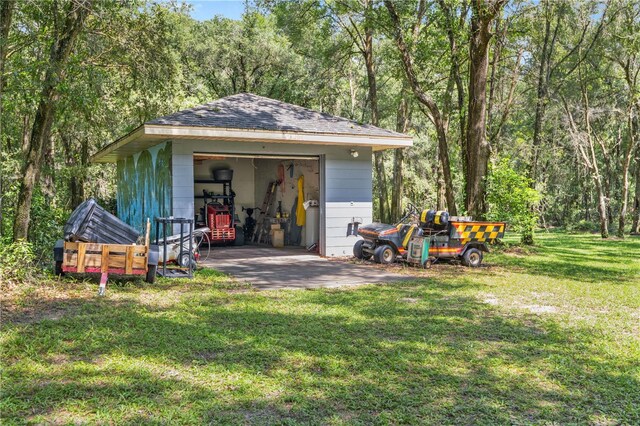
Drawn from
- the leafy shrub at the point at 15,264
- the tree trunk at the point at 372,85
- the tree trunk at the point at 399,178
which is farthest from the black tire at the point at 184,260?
the tree trunk at the point at 399,178

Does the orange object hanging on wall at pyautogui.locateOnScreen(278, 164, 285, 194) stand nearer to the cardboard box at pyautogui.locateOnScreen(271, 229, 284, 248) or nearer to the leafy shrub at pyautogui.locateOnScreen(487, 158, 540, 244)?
the cardboard box at pyautogui.locateOnScreen(271, 229, 284, 248)

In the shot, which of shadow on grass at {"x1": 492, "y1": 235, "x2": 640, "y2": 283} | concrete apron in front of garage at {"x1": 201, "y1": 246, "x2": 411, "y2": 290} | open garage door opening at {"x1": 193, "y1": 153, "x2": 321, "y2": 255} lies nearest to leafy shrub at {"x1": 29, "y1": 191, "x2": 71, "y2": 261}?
concrete apron in front of garage at {"x1": 201, "y1": 246, "x2": 411, "y2": 290}

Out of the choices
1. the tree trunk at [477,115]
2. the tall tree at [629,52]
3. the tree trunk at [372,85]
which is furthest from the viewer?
the tall tree at [629,52]

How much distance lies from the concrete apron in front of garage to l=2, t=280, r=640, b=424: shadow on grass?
2098 millimetres

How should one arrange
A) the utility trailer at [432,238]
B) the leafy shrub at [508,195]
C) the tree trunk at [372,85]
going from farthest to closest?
the tree trunk at [372,85]
the leafy shrub at [508,195]
the utility trailer at [432,238]

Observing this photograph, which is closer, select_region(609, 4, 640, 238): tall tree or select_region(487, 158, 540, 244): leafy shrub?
select_region(487, 158, 540, 244): leafy shrub

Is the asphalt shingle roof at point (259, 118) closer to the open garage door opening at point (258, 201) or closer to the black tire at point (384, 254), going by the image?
the open garage door opening at point (258, 201)

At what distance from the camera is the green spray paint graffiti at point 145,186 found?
1015 cm

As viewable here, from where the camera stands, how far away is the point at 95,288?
705cm

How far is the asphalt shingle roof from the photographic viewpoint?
A: 9719 millimetres

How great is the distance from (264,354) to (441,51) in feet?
43.8

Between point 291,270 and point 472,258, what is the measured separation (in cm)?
354

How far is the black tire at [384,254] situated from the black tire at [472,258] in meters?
1.36

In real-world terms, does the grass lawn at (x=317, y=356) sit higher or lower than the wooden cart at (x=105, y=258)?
lower
